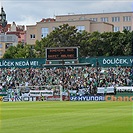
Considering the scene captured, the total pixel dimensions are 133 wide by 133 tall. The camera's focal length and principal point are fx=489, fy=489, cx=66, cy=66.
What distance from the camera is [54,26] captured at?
439ft

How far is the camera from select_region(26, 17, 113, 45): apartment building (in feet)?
423

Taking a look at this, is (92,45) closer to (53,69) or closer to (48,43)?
(48,43)

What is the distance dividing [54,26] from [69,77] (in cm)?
6813

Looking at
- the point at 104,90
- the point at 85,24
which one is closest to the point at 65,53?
the point at 104,90

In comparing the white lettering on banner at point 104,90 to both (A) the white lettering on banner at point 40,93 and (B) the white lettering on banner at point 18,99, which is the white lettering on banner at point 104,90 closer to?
(A) the white lettering on banner at point 40,93

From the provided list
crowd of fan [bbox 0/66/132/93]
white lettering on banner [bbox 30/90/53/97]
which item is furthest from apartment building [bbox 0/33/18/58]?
white lettering on banner [bbox 30/90/53/97]

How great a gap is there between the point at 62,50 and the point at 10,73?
1161 cm

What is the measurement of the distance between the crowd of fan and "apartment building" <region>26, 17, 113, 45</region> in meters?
58.2

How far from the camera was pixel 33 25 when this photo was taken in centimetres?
13950

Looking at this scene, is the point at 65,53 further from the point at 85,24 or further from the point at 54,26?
the point at 54,26

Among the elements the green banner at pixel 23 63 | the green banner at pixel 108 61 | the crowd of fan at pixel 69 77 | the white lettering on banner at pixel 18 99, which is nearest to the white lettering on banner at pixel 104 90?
the crowd of fan at pixel 69 77

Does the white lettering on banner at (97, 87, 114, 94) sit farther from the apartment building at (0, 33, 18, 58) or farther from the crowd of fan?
the apartment building at (0, 33, 18, 58)

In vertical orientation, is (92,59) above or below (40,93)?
above

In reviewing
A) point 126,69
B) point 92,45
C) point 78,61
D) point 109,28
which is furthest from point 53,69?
point 109,28
